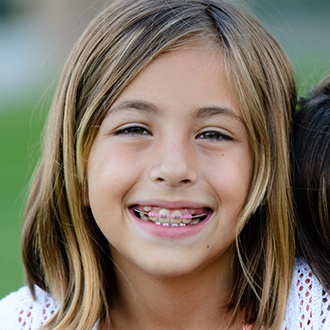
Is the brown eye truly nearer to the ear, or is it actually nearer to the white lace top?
the ear

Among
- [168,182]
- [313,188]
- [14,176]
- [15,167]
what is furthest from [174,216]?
[15,167]

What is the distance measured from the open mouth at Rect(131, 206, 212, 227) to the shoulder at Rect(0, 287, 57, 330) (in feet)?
1.70

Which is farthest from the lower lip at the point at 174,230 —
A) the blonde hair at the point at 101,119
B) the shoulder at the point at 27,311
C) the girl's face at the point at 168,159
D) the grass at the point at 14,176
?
the grass at the point at 14,176

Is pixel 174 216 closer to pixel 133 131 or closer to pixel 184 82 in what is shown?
pixel 133 131

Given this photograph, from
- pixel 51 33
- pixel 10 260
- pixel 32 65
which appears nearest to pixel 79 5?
pixel 51 33

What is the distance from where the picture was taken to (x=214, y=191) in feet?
8.73

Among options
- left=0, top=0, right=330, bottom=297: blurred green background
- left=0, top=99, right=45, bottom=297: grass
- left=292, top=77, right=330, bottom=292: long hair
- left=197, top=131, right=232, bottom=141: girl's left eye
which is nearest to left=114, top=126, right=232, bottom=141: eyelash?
left=197, top=131, right=232, bottom=141: girl's left eye

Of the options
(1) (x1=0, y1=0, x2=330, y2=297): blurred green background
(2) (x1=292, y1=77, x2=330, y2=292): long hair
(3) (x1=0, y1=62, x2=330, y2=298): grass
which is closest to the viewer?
(2) (x1=292, y1=77, x2=330, y2=292): long hair

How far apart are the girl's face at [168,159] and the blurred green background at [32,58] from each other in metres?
0.61

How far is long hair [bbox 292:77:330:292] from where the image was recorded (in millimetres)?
2832

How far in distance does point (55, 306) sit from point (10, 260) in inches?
98.7

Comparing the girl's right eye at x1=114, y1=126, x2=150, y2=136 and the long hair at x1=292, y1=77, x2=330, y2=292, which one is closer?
the girl's right eye at x1=114, y1=126, x2=150, y2=136

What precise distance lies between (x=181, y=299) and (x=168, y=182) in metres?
0.47

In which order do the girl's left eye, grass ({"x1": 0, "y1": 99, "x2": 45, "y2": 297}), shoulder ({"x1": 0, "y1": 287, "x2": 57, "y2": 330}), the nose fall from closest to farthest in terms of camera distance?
the nose < the girl's left eye < shoulder ({"x1": 0, "y1": 287, "x2": 57, "y2": 330}) < grass ({"x1": 0, "y1": 99, "x2": 45, "y2": 297})
